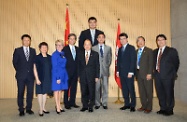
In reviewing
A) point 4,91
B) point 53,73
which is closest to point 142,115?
point 53,73

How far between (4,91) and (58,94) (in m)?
2.87

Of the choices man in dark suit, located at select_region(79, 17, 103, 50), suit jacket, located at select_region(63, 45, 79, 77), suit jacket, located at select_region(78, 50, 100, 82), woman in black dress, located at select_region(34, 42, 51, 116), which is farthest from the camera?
man in dark suit, located at select_region(79, 17, 103, 50)

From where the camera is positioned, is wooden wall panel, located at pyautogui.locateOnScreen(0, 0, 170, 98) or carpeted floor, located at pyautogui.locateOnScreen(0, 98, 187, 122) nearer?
carpeted floor, located at pyautogui.locateOnScreen(0, 98, 187, 122)

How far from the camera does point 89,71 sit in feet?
13.4

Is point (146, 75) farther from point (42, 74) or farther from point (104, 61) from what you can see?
point (42, 74)

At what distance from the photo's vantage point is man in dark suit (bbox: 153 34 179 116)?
3.88 meters

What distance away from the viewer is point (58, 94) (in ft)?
13.3

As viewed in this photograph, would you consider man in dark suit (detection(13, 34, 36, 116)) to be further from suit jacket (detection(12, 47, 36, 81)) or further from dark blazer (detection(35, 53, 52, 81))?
dark blazer (detection(35, 53, 52, 81))

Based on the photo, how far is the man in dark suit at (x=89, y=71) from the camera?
4.08 meters

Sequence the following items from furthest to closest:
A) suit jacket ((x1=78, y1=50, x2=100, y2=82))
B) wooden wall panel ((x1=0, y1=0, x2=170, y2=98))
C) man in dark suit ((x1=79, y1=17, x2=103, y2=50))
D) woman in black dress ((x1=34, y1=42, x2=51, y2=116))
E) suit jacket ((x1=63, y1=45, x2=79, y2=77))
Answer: wooden wall panel ((x1=0, y1=0, x2=170, y2=98)), man in dark suit ((x1=79, y1=17, x2=103, y2=50)), suit jacket ((x1=63, y1=45, x2=79, y2=77)), suit jacket ((x1=78, y1=50, x2=100, y2=82)), woman in black dress ((x1=34, y1=42, x2=51, y2=116))

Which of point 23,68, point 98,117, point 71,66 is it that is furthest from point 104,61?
point 23,68

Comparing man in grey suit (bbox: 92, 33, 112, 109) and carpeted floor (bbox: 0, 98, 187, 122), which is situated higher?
man in grey suit (bbox: 92, 33, 112, 109)

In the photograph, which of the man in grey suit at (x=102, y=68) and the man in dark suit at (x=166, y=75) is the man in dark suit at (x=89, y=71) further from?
the man in dark suit at (x=166, y=75)

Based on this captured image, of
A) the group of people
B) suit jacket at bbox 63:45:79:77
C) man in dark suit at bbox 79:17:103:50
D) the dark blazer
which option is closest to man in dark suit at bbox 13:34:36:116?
the group of people
